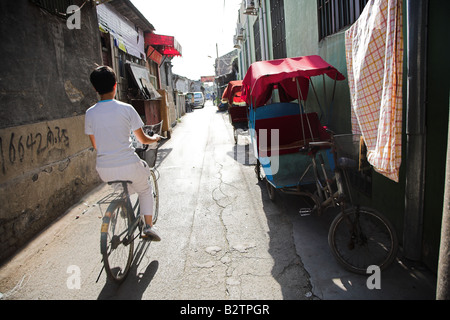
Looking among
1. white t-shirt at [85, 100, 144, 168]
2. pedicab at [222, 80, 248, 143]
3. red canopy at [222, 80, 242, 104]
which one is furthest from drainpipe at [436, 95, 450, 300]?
red canopy at [222, 80, 242, 104]

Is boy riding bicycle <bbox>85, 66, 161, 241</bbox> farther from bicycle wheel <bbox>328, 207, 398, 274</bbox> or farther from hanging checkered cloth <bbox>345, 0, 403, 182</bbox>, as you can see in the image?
hanging checkered cloth <bbox>345, 0, 403, 182</bbox>

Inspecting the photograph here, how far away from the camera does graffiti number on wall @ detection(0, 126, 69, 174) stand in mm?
4055

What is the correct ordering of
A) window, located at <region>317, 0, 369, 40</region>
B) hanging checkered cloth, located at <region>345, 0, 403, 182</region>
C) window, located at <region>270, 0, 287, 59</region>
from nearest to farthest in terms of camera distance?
hanging checkered cloth, located at <region>345, 0, 403, 182</region> → window, located at <region>317, 0, 369, 40</region> → window, located at <region>270, 0, 287, 59</region>

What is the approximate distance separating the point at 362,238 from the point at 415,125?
1214mm

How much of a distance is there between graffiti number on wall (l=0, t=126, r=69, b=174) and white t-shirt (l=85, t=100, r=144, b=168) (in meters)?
1.65

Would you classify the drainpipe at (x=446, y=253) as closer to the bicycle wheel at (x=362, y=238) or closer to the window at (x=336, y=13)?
the bicycle wheel at (x=362, y=238)

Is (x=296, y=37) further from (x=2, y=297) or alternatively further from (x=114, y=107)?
(x=2, y=297)

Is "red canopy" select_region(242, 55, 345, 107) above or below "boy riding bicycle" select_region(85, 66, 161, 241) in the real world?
above

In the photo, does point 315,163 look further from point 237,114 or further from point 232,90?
point 232,90

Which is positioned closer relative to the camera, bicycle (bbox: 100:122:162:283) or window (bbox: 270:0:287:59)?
bicycle (bbox: 100:122:162:283)

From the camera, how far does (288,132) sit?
6062 millimetres

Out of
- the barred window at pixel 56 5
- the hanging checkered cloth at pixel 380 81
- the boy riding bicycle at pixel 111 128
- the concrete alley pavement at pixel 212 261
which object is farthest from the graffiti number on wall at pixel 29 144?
the hanging checkered cloth at pixel 380 81

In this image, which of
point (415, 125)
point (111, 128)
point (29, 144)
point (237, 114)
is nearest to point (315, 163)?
point (415, 125)
